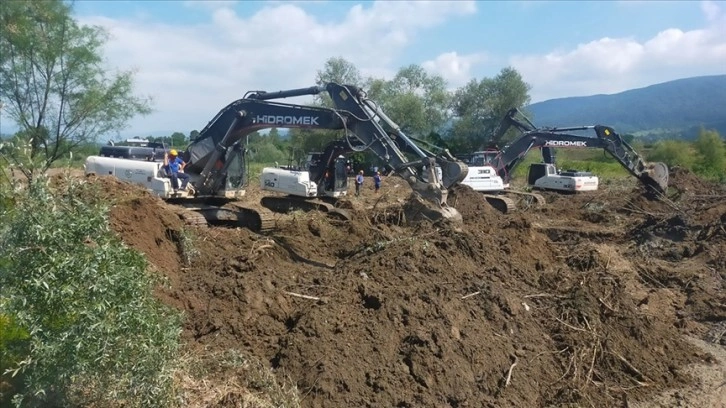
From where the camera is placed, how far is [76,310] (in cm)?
451

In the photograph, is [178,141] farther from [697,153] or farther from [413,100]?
[697,153]

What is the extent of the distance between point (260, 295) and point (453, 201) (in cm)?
1028

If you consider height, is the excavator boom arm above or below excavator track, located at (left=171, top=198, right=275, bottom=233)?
above

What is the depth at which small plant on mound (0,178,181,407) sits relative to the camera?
4.48m

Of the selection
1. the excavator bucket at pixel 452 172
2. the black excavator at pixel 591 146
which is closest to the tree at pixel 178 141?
the black excavator at pixel 591 146

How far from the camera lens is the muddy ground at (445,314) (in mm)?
6039

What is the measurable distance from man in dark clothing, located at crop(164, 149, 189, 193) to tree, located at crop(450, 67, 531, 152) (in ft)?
123

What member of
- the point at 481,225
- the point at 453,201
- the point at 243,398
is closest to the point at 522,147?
the point at 453,201

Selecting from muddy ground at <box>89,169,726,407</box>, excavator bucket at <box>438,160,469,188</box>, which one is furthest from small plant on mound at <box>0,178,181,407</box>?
excavator bucket at <box>438,160,469,188</box>

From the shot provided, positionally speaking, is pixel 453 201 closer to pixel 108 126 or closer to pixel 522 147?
pixel 522 147

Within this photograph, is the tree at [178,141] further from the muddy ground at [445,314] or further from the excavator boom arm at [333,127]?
the muddy ground at [445,314]

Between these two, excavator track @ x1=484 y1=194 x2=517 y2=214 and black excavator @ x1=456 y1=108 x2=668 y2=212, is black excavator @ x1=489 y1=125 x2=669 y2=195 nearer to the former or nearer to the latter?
black excavator @ x1=456 y1=108 x2=668 y2=212

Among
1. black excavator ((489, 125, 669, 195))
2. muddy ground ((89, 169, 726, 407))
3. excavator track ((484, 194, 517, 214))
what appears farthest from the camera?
black excavator ((489, 125, 669, 195))

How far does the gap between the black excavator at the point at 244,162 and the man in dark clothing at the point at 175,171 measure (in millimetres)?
143
